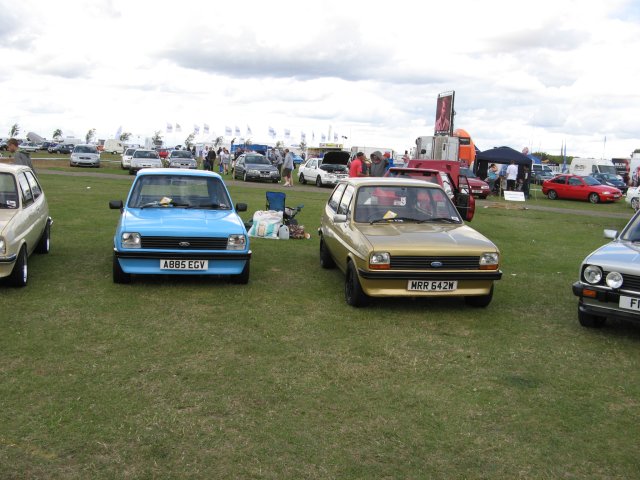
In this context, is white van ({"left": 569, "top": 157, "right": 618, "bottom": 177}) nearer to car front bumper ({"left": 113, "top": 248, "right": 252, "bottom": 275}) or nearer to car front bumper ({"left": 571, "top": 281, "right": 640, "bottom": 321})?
car front bumper ({"left": 571, "top": 281, "right": 640, "bottom": 321})

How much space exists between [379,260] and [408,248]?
352 mm

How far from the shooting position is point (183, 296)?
295 inches

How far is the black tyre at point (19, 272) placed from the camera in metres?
7.32

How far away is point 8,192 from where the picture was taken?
8141 millimetres

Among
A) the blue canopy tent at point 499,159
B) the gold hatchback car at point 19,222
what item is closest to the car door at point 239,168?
the blue canopy tent at point 499,159

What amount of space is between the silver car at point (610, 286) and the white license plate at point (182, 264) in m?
4.29

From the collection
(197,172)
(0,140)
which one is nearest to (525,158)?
(197,172)

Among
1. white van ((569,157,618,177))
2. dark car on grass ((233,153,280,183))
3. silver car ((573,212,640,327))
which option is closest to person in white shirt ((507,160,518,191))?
dark car on grass ((233,153,280,183))

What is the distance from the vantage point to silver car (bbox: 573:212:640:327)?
6.08 m

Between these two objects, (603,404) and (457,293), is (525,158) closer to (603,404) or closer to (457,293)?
(457,293)

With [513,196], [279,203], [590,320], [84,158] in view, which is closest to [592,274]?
[590,320]

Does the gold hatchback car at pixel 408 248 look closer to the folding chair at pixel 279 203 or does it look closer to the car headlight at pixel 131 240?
the car headlight at pixel 131 240

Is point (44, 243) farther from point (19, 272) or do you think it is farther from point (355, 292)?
point (355, 292)

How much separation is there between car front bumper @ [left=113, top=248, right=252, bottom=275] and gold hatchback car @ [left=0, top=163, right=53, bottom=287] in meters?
1.09
